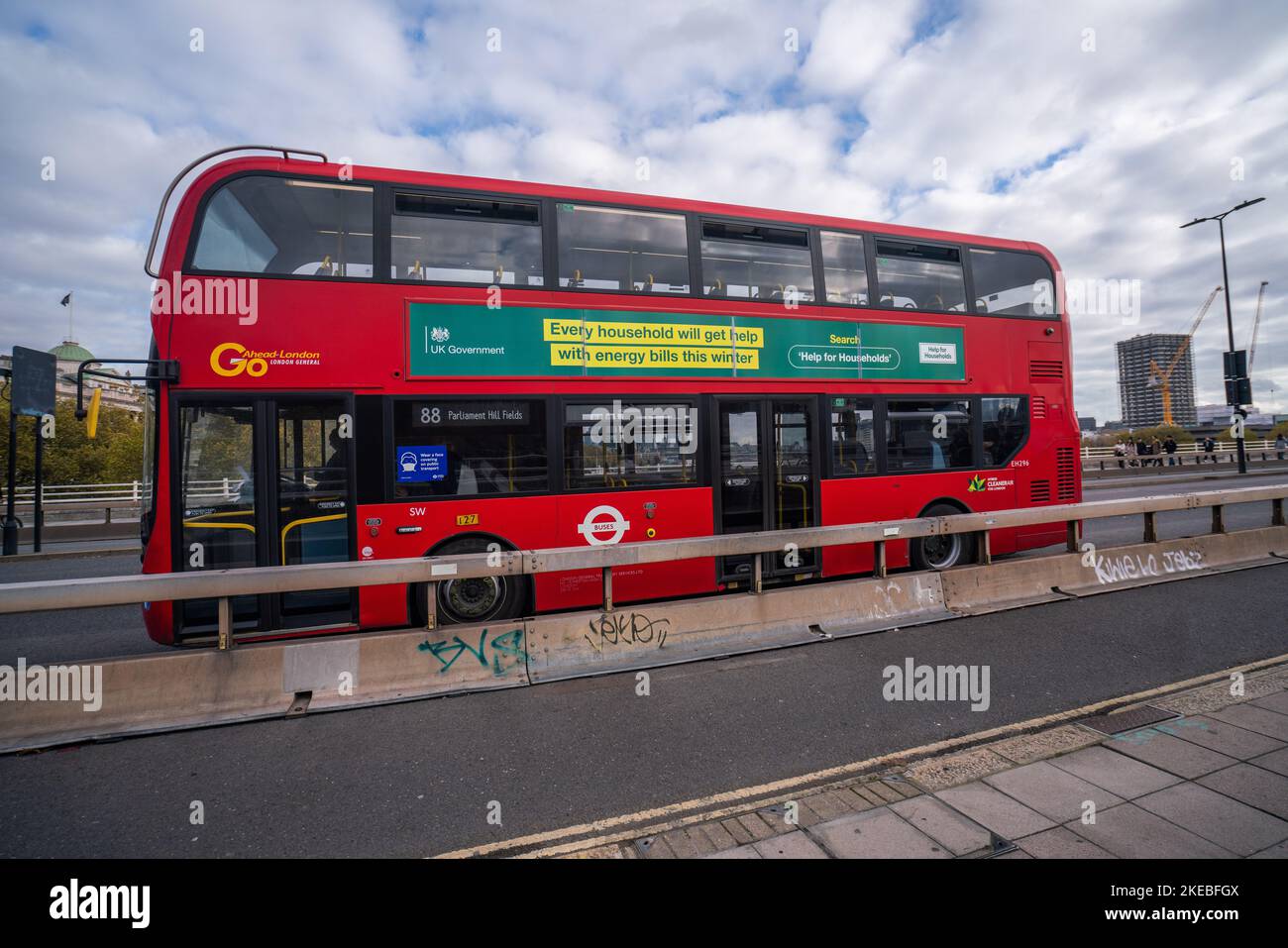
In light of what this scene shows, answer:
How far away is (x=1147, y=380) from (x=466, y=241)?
537 ft

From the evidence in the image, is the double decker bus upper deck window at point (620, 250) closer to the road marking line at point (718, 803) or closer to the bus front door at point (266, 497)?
the bus front door at point (266, 497)

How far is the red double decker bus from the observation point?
5.63 m

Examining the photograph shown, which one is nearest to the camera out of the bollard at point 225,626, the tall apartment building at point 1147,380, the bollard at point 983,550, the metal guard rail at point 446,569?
the metal guard rail at point 446,569

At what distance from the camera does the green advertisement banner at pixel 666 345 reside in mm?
6164

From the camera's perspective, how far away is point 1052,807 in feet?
9.41

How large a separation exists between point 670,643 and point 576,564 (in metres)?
1.15

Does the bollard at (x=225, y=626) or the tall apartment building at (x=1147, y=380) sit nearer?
the bollard at (x=225, y=626)

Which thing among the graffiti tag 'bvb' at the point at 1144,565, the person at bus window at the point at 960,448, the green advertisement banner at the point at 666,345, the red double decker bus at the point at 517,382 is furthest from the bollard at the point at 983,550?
the green advertisement banner at the point at 666,345

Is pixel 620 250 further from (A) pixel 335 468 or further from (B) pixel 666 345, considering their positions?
(A) pixel 335 468

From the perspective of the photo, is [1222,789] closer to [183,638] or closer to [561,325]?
[561,325]

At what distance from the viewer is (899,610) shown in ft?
20.3

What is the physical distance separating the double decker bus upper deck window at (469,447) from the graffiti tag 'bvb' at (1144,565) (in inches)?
269

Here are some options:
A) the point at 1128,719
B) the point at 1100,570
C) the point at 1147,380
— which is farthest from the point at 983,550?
the point at 1147,380
